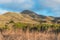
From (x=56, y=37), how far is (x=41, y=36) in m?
1.02

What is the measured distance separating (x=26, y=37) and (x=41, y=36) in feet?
3.43

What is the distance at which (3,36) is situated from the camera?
16562mm

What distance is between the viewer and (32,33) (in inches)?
663

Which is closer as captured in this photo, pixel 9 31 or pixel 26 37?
pixel 26 37

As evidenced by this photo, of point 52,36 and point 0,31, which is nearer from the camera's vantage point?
point 52,36

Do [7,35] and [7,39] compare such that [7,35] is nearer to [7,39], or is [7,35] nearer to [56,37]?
[7,39]

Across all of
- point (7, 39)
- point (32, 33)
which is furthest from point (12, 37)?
point (32, 33)

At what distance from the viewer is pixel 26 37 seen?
16.1 metres

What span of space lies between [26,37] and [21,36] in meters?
0.35

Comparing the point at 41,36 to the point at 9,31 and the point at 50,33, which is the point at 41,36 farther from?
the point at 9,31

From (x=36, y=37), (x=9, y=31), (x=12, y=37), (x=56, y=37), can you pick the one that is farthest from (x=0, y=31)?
(x=56, y=37)

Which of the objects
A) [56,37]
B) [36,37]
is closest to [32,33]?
[36,37]

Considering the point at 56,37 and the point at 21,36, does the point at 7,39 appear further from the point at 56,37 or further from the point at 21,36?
the point at 56,37

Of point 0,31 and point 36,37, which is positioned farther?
point 0,31
